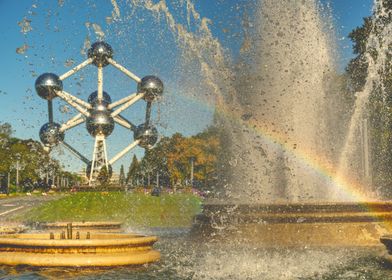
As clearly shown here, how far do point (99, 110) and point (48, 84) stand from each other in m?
7.65

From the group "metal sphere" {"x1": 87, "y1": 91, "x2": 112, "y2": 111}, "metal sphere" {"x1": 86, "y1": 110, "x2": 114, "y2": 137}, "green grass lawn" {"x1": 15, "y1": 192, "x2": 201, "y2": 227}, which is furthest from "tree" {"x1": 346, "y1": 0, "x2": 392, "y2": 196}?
"metal sphere" {"x1": 87, "y1": 91, "x2": 112, "y2": 111}

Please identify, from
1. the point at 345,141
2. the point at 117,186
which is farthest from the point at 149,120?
the point at 345,141

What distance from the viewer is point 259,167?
15078 millimetres

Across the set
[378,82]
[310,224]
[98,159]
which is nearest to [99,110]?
[98,159]

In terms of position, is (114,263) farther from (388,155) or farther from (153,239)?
(388,155)

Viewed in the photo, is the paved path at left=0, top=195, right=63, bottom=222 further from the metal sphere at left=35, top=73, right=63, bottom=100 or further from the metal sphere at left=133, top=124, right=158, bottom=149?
the metal sphere at left=133, top=124, right=158, bottom=149

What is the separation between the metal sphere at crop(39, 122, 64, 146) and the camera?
72750 millimetres

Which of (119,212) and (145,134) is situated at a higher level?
(145,134)

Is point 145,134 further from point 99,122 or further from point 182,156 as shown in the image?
point 182,156

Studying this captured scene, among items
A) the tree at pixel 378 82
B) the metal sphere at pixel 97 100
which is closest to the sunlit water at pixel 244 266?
the tree at pixel 378 82

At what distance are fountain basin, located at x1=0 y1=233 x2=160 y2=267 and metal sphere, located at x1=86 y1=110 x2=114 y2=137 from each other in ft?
190

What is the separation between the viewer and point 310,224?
37.9 ft

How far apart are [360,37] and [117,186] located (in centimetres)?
2739

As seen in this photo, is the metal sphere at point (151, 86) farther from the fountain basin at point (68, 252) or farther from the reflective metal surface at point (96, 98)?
the fountain basin at point (68, 252)
